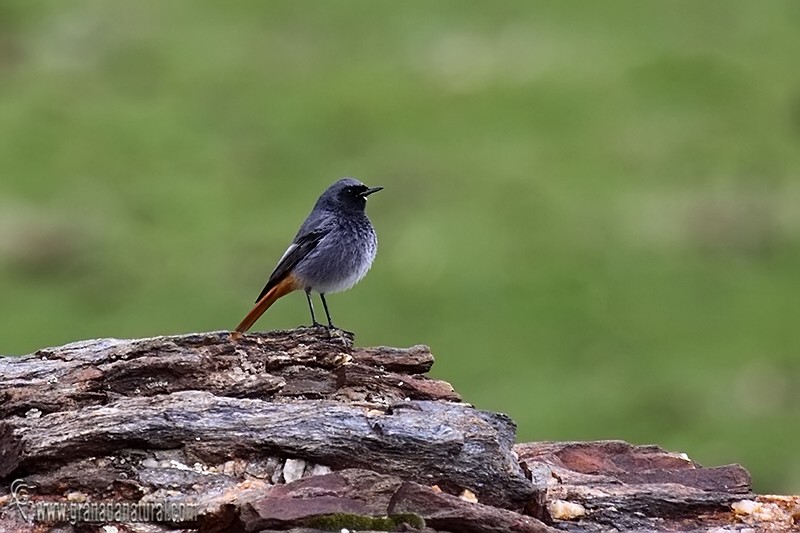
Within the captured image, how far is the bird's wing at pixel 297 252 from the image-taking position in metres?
17.1

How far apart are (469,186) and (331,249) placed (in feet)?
108

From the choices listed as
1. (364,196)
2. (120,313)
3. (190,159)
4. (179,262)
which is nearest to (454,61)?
(190,159)

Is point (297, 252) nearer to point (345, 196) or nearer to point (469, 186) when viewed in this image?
point (345, 196)

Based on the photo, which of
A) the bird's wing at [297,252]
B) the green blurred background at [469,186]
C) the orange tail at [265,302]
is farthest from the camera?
the green blurred background at [469,186]

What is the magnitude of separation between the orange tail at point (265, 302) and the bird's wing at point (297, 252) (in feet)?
0.24

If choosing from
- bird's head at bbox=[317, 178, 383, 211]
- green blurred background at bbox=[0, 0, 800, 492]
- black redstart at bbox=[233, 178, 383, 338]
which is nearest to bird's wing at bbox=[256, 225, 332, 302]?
black redstart at bbox=[233, 178, 383, 338]

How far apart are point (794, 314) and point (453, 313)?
27.9 feet

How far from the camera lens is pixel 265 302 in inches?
626

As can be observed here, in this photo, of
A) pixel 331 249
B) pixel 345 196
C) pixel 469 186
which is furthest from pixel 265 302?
pixel 469 186

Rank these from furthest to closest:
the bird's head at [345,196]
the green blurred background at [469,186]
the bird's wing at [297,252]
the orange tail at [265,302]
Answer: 1. the green blurred background at [469,186]
2. the bird's head at [345,196]
3. the bird's wing at [297,252]
4. the orange tail at [265,302]

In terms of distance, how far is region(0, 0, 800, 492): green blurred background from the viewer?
127 ft

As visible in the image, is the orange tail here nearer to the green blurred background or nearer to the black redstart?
the black redstart

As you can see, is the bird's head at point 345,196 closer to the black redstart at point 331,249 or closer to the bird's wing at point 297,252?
the black redstart at point 331,249

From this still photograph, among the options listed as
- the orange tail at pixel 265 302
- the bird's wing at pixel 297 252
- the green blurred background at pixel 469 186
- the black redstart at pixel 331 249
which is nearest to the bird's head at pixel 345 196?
the black redstart at pixel 331 249
